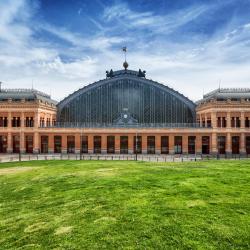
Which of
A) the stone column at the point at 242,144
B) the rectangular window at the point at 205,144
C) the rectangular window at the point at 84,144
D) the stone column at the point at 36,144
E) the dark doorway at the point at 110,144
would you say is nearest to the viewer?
the stone column at the point at 242,144

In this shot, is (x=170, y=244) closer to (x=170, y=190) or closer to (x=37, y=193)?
(x=170, y=190)

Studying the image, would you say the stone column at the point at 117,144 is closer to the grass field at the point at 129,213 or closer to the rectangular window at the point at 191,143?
the rectangular window at the point at 191,143

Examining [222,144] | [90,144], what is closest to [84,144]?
[90,144]

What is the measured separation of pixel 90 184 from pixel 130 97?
62192 mm

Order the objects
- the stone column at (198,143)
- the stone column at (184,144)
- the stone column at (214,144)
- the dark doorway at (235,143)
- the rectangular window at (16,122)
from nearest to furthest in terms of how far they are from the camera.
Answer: the stone column at (214,144)
the dark doorway at (235,143)
the stone column at (198,143)
the stone column at (184,144)
the rectangular window at (16,122)

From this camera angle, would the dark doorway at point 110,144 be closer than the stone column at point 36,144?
Yes

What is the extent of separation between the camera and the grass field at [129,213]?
16781mm

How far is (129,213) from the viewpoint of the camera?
20.7 metres

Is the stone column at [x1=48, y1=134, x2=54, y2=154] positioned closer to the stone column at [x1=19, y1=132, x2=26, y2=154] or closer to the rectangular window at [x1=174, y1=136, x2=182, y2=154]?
the stone column at [x1=19, y1=132, x2=26, y2=154]

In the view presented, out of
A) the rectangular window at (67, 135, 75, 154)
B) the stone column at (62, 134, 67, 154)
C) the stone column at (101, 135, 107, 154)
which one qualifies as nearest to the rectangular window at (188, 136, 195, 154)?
the stone column at (101, 135, 107, 154)

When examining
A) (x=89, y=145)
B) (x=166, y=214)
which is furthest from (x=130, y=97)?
(x=166, y=214)

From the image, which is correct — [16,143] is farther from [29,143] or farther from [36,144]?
[36,144]

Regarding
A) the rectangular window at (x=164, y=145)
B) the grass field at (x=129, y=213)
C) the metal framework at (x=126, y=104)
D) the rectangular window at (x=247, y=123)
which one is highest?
the metal framework at (x=126, y=104)

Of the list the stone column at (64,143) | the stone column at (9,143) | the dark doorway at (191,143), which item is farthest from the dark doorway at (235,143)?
the stone column at (9,143)
